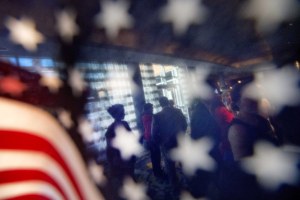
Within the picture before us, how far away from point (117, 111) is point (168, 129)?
18cm

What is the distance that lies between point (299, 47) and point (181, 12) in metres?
0.34

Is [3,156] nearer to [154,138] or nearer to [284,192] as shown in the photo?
[154,138]

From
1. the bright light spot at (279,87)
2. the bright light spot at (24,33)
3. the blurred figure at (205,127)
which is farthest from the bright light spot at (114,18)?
the bright light spot at (279,87)

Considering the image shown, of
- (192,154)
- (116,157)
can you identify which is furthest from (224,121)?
(116,157)

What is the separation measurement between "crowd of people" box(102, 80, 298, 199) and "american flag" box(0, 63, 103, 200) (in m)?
0.20

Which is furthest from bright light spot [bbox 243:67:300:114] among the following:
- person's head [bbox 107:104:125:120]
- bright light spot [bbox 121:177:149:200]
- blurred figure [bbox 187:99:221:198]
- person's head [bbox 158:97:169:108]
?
bright light spot [bbox 121:177:149:200]

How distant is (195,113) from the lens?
28.5 inches

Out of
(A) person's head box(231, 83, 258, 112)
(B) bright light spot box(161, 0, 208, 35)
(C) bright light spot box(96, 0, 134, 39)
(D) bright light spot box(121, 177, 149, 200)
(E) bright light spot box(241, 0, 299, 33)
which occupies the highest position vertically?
(C) bright light spot box(96, 0, 134, 39)

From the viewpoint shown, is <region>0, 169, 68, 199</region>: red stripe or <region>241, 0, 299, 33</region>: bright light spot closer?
<region>241, 0, 299, 33</region>: bright light spot

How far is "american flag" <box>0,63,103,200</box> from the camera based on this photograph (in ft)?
2.46

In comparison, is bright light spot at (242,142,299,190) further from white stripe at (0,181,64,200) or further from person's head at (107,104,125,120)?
white stripe at (0,181,64,200)

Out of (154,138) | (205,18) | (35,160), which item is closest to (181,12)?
(205,18)

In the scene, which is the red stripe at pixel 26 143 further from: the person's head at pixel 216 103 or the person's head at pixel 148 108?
the person's head at pixel 216 103

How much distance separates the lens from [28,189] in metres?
0.77
